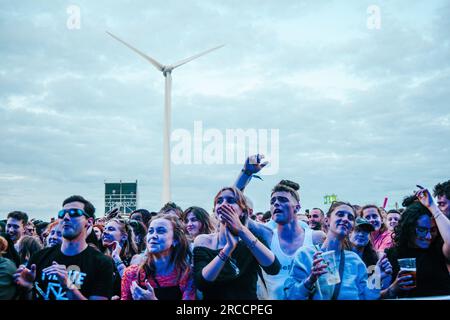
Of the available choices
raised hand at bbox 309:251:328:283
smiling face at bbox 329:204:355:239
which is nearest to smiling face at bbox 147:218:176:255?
raised hand at bbox 309:251:328:283

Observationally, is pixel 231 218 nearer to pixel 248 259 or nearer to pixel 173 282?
pixel 248 259

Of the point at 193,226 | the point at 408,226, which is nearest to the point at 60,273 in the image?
the point at 193,226

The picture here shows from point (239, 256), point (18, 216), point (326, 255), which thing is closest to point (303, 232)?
point (326, 255)

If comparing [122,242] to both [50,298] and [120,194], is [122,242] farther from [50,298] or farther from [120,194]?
[50,298]

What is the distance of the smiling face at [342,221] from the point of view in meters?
5.17

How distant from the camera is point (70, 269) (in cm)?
491

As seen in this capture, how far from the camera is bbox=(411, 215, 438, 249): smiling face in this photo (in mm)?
5254

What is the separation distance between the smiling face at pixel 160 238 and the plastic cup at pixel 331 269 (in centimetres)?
167

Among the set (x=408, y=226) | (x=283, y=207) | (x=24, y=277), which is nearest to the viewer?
(x=24, y=277)

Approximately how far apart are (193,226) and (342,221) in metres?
1.75

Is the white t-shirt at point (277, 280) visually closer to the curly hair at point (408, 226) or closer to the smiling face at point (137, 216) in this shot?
the curly hair at point (408, 226)

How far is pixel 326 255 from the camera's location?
505 centimetres

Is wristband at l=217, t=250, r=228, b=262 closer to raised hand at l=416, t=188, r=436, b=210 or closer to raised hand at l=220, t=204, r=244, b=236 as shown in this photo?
raised hand at l=220, t=204, r=244, b=236

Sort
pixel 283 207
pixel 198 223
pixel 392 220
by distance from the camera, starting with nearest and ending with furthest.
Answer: pixel 283 207
pixel 198 223
pixel 392 220
